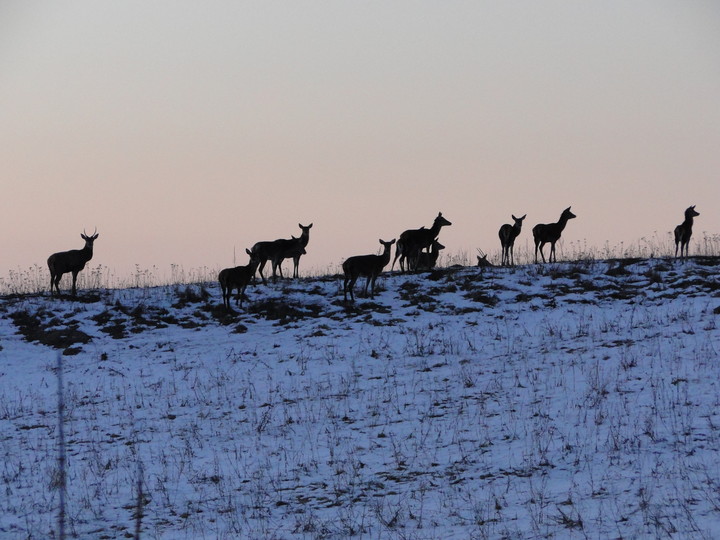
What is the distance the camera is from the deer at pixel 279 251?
1065 inches

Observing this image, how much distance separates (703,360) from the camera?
599 inches

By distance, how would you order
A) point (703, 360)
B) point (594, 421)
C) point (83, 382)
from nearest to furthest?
1. point (594, 421)
2. point (703, 360)
3. point (83, 382)

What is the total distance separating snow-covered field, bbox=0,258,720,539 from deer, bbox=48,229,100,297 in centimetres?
74

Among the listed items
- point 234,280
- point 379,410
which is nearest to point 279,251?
point 234,280

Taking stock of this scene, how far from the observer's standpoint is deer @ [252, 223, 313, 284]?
88.8 feet

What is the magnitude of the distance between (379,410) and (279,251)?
13.8 m

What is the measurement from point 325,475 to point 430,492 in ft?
5.37

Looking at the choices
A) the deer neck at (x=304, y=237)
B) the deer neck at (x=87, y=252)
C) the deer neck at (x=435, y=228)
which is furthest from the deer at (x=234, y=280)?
the deer neck at (x=435, y=228)

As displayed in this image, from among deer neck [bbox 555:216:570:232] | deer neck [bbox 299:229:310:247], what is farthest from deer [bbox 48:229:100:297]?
deer neck [bbox 555:216:570:232]

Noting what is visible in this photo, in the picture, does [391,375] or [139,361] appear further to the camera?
[139,361]

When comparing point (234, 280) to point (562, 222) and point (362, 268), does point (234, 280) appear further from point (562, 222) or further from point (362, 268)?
point (562, 222)

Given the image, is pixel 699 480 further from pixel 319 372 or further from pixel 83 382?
pixel 83 382

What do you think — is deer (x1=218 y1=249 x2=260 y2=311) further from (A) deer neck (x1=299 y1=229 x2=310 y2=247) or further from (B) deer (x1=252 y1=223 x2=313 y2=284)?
(A) deer neck (x1=299 y1=229 x2=310 y2=247)

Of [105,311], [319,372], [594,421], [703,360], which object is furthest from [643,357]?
[105,311]
